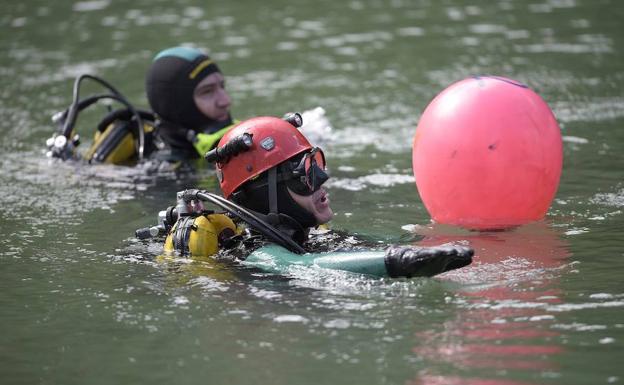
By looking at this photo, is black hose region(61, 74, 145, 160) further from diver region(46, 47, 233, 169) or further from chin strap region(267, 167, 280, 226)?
chin strap region(267, 167, 280, 226)

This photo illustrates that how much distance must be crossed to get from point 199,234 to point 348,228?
1751 millimetres

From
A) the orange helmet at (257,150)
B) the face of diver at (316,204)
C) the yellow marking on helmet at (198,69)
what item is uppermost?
the yellow marking on helmet at (198,69)

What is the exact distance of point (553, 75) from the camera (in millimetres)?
13852

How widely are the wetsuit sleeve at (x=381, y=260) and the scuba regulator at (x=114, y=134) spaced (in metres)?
4.28

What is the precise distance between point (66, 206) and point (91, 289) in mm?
2566

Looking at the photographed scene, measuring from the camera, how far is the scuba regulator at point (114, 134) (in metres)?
10.6

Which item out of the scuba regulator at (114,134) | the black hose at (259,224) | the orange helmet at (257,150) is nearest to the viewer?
the black hose at (259,224)

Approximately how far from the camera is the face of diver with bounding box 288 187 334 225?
684cm

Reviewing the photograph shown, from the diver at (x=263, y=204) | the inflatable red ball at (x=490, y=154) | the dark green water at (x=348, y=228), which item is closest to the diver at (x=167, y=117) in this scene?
the dark green water at (x=348, y=228)

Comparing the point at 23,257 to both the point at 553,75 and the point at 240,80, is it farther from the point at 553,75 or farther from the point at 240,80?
the point at 553,75

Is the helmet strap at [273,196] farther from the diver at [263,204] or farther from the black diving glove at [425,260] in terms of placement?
the black diving glove at [425,260]

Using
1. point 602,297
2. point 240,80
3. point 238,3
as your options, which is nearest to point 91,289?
point 602,297

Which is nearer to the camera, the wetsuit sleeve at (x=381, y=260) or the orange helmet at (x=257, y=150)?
the wetsuit sleeve at (x=381, y=260)

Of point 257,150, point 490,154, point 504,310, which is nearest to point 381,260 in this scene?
point 504,310
